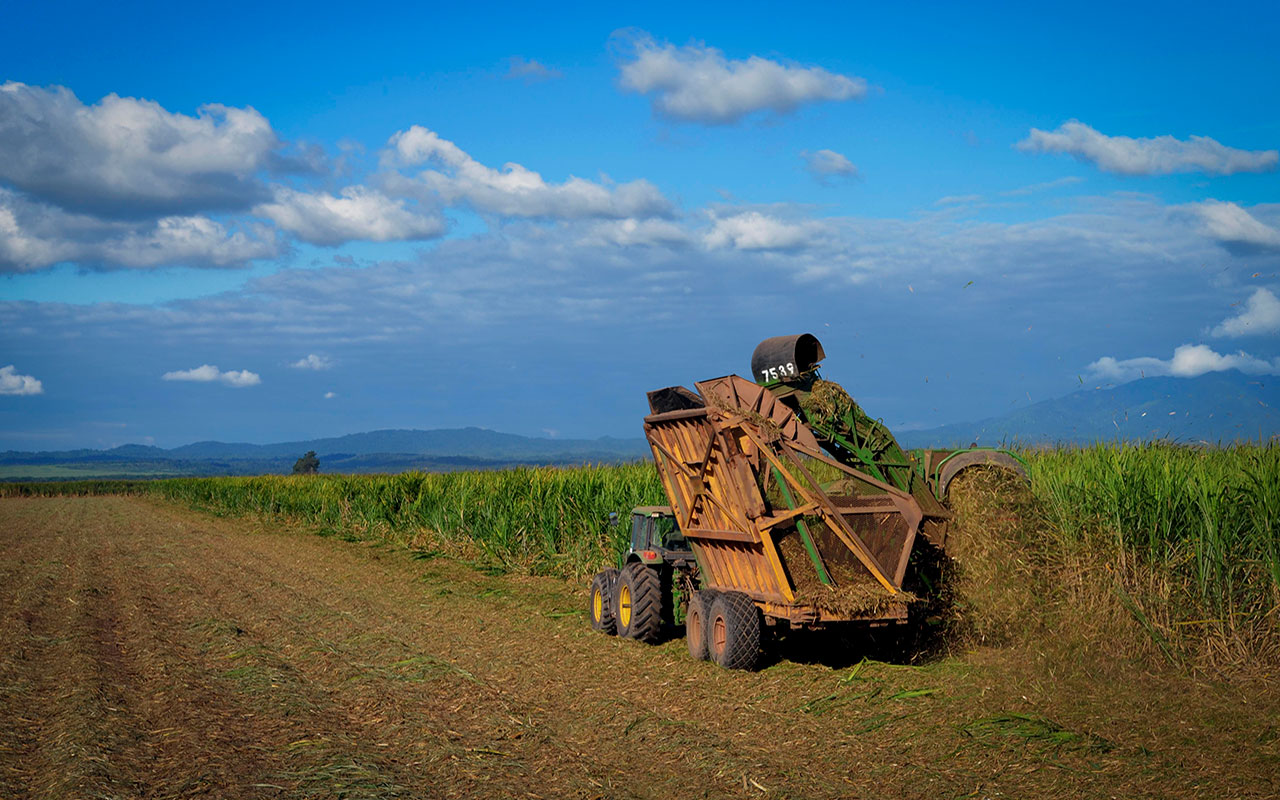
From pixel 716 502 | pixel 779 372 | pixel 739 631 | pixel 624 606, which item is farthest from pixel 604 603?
pixel 779 372

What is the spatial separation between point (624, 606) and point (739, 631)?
262cm

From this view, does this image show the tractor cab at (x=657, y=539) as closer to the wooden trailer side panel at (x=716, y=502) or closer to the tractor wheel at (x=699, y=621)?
the wooden trailer side panel at (x=716, y=502)

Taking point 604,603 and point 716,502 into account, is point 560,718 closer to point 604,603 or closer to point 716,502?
point 716,502

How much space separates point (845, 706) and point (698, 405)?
392cm

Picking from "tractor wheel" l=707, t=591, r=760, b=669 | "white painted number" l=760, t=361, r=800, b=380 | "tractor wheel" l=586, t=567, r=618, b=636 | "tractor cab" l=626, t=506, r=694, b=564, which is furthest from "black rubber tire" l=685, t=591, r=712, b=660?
"white painted number" l=760, t=361, r=800, b=380

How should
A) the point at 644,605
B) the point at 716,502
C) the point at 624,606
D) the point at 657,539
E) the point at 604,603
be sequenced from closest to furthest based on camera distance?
the point at 716,502, the point at 644,605, the point at 624,606, the point at 657,539, the point at 604,603

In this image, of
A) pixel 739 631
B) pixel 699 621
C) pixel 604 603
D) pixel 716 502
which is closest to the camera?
pixel 739 631

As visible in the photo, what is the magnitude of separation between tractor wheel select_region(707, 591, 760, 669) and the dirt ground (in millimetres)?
234

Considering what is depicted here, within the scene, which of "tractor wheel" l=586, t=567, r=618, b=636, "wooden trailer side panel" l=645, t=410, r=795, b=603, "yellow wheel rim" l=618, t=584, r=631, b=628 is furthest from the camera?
"tractor wheel" l=586, t=567, r=618, b=636

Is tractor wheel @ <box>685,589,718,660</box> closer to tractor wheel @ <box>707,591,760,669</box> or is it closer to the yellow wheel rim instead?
tractor wheel @ <box>707,591,760,669</box>

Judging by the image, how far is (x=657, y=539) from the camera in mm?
11656

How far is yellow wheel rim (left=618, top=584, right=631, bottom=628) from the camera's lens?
11.4 metres

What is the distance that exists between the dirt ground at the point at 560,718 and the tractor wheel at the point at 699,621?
22 cm

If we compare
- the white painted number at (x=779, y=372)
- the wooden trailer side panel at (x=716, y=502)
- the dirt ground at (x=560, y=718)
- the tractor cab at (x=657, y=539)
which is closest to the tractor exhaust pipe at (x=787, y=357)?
the white painted number at (x=779, y=372)
